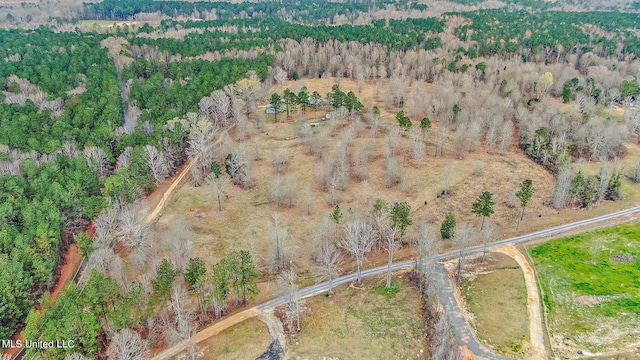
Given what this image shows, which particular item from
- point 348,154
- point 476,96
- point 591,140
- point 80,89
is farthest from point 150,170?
point 591,140

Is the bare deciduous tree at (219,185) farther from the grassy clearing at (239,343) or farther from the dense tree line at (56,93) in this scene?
the grassy clearing at (239,343)

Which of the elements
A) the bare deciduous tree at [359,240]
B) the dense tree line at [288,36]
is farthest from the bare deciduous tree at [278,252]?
the dense tree line at [288,36]

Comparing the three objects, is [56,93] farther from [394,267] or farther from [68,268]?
[394,267]

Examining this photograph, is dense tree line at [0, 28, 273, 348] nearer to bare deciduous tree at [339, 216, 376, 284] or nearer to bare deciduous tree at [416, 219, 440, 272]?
bare deciduous tree at [339, 216, 376, 284]

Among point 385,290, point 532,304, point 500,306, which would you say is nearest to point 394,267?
point 385,290

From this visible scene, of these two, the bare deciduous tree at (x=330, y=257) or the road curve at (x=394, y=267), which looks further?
the bare deciduous tree at (x=330, y=257)

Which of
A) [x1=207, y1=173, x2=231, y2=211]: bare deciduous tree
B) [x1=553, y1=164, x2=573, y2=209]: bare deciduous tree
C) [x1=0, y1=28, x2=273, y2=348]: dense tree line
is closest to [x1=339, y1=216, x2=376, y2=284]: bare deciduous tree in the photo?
[x1=207, y1=173, x2=231, y2=211]: bare deciduous tree
